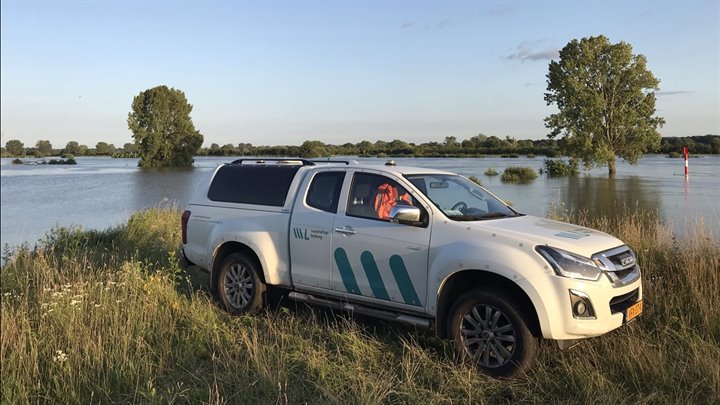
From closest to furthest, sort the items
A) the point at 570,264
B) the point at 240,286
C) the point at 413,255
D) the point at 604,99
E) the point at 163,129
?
the point at 570,264
the point at 413,255
the point at 240,286
the point at 604,99
the point at 163,129

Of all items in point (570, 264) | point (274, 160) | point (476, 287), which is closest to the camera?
point (570, 264)

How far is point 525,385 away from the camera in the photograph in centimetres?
447

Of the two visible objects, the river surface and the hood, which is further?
the river surface

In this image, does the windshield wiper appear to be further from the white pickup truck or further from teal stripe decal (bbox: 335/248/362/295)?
teal stripe decal (bbox: 335/248/362/295)

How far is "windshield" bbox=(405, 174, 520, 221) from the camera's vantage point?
550cm

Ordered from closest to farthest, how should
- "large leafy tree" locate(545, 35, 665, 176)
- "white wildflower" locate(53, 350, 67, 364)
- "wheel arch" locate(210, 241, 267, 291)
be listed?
"white wildflower" locate(53, 350, 67, 364) → "wheel arch" locate(210, 241, 267, 291) → "large leafy tree" locate(545, 35, 665, 176)

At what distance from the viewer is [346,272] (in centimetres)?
577

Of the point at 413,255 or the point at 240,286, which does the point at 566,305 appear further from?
the point at 240,286

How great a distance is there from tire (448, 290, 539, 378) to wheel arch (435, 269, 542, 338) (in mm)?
68

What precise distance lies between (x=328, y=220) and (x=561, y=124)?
3882 centimetres

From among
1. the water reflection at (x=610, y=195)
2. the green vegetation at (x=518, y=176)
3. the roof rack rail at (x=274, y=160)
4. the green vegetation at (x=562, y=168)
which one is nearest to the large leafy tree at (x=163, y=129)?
the green vegetation at (x=518, y=176)

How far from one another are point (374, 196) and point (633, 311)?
8.97 feet

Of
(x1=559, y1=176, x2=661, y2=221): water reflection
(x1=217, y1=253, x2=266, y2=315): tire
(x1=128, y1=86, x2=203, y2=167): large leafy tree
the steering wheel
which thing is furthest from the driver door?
(x1=128, y1=86, x2=203, y2=167): large leafy tree

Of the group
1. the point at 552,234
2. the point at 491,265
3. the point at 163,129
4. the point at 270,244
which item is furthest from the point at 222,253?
the point at 163,129
